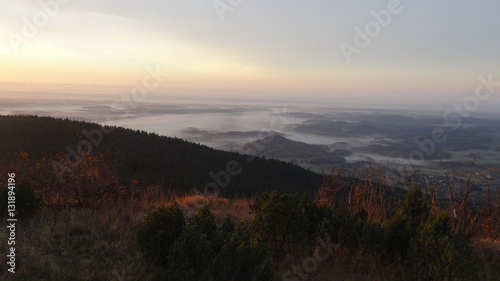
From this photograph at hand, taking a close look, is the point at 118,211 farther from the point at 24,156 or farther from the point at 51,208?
the point at 24,156

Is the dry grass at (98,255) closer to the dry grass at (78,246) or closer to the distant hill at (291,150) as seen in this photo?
the dry grass at (78,246)

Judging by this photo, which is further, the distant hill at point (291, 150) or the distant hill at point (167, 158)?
the distant hill at point (291, 150)

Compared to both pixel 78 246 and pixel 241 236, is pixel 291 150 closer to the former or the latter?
pixel 78 246

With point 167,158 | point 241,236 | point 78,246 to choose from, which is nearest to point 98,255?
point 78,246

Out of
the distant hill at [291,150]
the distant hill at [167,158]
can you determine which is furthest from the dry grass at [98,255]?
the distant hill at [291,150]

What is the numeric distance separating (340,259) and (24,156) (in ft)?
30.6

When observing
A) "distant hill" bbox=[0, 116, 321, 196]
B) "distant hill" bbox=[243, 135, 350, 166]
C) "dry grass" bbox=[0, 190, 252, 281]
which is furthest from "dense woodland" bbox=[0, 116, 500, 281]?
"distant hill" bbox=[243, 135, 350, 166]

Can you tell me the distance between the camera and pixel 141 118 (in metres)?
42.3

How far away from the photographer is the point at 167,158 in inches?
1634

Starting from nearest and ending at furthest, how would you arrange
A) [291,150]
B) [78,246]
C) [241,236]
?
[241,236], [78,246], [291,150]

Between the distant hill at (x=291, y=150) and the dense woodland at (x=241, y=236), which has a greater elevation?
the dense woodland at (x=241, y=236)

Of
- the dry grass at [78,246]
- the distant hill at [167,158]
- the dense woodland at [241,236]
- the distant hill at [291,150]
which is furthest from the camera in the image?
the distant hill at [291,150]

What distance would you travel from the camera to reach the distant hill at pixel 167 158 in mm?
34031

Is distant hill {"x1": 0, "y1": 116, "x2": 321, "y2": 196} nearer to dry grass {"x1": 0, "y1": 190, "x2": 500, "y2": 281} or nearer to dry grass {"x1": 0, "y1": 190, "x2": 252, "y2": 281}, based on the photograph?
dry grass {"x1": 0, "y1": 190, "x2": 252, "y2": 281}
